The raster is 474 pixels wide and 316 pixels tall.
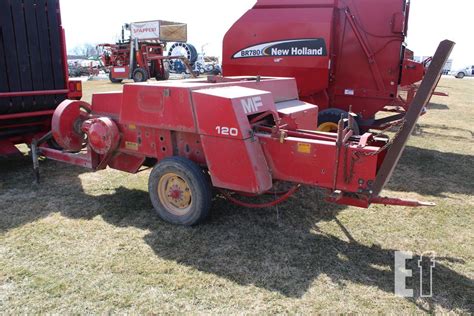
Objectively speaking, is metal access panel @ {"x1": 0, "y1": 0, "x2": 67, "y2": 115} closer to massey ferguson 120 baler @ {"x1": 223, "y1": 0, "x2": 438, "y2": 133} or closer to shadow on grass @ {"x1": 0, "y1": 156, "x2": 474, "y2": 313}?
shadow on grass @ {"x1": 0, "y1": 156, "x2": 474, "y2": 313}

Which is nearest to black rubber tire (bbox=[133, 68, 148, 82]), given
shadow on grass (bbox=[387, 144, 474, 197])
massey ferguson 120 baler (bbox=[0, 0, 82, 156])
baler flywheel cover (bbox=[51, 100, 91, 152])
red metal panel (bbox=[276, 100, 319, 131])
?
massey ferguson 120 baler (bbox=[0, 0, 82, 156])

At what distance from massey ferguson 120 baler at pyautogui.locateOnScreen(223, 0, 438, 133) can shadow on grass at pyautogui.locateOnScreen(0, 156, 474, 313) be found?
258 cm

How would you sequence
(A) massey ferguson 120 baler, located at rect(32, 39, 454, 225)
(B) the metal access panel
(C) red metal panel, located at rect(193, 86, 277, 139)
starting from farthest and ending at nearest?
(B) the metal access panel, (C) red metal panel, located at rect(193, 86, 277, 139), (A) massey ferguson 120 baler, located at rect(32, 39, 454, 225)

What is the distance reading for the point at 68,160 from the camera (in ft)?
16.2

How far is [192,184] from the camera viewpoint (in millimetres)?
3777

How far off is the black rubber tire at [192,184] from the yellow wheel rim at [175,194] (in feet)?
0.17

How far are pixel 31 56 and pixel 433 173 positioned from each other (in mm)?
5862

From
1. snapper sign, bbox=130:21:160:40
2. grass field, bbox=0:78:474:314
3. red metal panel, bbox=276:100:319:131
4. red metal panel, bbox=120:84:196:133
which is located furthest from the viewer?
snapper sign, bbox=130:21:160:40

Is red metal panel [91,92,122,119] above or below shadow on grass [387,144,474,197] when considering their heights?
above

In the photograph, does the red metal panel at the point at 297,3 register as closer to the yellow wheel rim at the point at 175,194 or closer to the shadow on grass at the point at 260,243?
the shadow on grass at the point at 260,243

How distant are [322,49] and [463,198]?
3078mm

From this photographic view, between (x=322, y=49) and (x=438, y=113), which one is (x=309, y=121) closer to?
(x=322, y=49)

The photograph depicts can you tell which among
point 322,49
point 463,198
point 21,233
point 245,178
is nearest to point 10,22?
point 21,233

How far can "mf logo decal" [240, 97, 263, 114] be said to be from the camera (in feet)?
11.6
